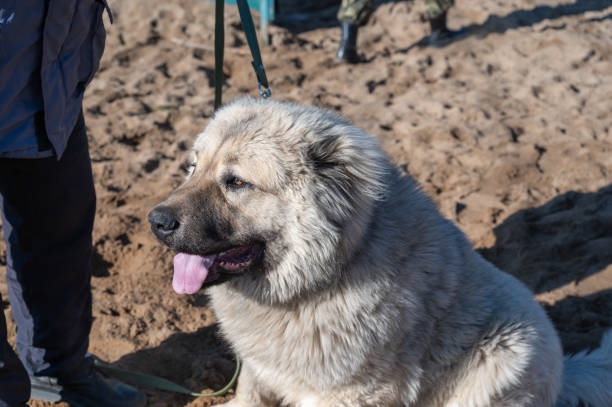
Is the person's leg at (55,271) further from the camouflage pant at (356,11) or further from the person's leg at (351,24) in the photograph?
the camouflage pant at (356,11)

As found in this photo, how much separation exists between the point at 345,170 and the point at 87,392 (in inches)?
64.4


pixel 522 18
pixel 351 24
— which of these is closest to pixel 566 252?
pixel 351 24

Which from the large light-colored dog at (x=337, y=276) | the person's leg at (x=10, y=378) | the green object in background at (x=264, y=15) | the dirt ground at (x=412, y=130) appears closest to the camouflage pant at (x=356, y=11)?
the dirt ground at (x=412, y=130)

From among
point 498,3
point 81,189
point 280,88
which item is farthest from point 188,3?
point 81,189

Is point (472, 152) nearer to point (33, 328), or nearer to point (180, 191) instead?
point (180, 191)

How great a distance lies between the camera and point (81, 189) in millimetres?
2365

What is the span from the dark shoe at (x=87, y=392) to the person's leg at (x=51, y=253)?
0.19ft

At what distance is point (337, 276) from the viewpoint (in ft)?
7.50

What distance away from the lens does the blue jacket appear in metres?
1.84

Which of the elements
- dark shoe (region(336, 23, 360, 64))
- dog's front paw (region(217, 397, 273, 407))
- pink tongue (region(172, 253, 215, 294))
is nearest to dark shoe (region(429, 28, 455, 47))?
dark shoe (region(336, 23, 360, 64))

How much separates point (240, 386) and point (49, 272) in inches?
40.9

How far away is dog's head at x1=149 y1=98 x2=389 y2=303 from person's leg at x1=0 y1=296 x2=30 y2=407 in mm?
622

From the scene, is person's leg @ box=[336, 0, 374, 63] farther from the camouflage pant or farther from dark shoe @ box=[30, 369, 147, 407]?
dark shoe @ box=[30, 369, 147, 407]

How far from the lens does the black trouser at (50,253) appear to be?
7.27 feet
